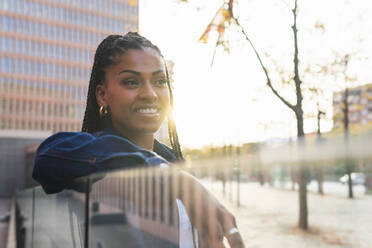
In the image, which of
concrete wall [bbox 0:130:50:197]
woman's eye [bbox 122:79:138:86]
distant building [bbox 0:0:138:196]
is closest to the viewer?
woman's eye [bbox 122:79:138:86]

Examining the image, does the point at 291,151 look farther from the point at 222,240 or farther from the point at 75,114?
the point at 75,114

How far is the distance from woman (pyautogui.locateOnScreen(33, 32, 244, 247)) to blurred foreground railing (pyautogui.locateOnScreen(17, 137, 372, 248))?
2 cm

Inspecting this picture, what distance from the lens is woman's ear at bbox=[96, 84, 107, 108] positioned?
100 centimetres

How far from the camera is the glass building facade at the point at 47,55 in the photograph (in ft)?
224

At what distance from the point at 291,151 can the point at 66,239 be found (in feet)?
4.20

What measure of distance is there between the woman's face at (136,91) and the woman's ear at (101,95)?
0.7 inches

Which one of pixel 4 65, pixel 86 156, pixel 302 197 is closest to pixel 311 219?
pixel 302 197

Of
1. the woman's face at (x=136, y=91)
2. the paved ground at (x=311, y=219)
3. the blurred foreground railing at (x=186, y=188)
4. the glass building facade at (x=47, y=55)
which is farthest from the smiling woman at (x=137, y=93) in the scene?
the glass building facade at (x=47, y=55)

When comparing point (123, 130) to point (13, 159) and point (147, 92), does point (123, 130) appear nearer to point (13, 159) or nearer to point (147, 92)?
point (147, 92)

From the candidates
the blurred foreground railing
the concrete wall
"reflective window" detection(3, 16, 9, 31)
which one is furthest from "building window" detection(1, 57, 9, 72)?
the blurred foreground railing

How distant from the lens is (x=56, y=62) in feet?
234

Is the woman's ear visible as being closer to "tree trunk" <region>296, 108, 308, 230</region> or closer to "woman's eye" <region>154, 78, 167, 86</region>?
"woman's eye" <region>154, 78, 167, 86</region>

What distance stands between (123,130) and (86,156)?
0.73 ft

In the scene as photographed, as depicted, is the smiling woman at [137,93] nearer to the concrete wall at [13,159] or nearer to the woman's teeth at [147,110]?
the woman's teeth at [147,110]
